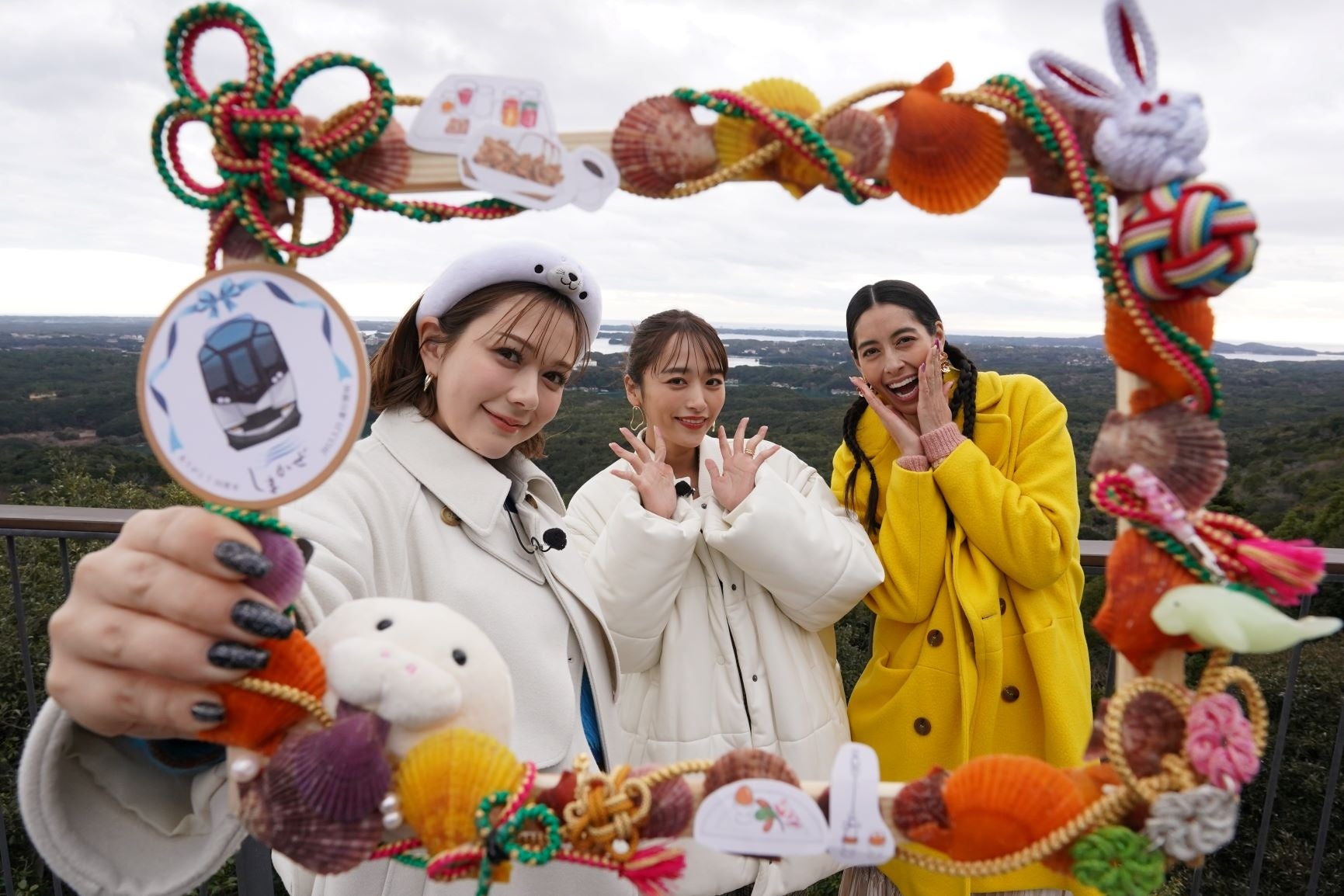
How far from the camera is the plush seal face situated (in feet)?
2.70

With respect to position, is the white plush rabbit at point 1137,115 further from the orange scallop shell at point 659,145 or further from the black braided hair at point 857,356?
the black braided hair at point 857,356

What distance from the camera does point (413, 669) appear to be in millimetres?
833

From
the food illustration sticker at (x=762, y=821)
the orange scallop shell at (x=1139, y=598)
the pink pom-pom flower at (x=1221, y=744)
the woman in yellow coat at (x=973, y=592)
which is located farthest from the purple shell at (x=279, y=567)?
the woman in yellow coat at (x=973, y=592)

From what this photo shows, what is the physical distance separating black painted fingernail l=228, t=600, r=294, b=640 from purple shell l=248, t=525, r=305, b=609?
36mm

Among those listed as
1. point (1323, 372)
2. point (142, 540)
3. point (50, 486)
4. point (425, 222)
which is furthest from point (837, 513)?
point (1323, 372)

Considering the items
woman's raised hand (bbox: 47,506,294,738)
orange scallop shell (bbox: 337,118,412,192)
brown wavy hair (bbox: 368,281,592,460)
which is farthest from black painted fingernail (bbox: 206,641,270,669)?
brown wavy hair (bbox: 368,281,592,460)

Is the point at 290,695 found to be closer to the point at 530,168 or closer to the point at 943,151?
the point at 530,168

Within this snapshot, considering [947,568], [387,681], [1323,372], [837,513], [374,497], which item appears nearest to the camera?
[387,681]

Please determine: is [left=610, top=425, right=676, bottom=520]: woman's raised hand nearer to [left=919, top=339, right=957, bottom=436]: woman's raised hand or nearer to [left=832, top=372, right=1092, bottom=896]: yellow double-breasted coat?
[left=832, top=372, right=1092, bottom=896]: yellow double-breasted coat

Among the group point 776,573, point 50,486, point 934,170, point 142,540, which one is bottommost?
point 50,486

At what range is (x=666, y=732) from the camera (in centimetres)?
193

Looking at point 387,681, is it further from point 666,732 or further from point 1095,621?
point 666,732

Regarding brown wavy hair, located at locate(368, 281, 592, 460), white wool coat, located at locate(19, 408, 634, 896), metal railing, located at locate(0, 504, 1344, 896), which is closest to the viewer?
white wool coat, located at locate(19, 408, 634, 896)

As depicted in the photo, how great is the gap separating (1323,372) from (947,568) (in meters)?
18.0
